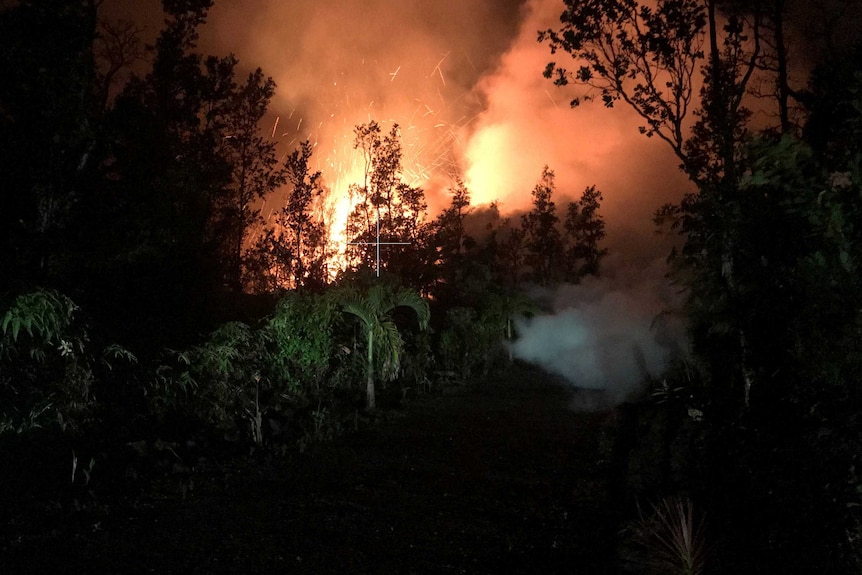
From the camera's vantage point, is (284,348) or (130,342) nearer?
(130,342)

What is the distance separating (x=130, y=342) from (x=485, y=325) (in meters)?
15.4

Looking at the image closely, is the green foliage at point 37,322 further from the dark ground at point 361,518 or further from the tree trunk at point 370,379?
the tree trunk at point 370,379

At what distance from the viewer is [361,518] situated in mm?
6312

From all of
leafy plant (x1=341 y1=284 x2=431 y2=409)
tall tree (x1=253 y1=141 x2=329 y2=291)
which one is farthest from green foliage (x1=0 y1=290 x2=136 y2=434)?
tall tree (x1=253 y1=141 x2=329 y2=291)

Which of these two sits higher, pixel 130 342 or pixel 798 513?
pixel 130 342

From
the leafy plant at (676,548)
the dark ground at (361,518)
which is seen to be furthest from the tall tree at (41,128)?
the leafy plant at (676,548)

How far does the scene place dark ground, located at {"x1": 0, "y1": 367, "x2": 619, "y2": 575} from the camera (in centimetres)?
520

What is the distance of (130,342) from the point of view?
9438mm

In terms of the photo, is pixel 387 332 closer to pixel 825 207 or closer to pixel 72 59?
pixel 72 59

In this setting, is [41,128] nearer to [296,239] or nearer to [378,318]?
[378,318]

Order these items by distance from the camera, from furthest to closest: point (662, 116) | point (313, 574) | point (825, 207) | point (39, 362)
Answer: point (662, 116) → point (39, 362) → point (825, 207) → point (313, 574)

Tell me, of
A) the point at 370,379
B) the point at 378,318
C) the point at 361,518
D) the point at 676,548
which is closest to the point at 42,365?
the point at 361,518

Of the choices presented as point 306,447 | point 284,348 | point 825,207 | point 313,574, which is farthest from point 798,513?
point 284,348

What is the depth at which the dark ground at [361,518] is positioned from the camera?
5.20 m
